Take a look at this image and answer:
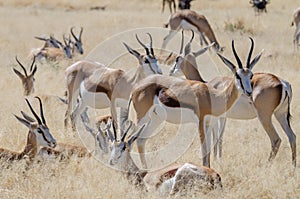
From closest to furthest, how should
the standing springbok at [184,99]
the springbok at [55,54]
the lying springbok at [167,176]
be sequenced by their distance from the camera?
the lying springbok at [167,176] → the standing springbok at [184,99] → the springbok at [55,54]

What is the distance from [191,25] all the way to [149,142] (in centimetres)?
905

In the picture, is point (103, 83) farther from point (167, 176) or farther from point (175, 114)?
point (167, 176)

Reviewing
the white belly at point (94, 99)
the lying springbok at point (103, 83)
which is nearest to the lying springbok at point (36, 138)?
the lying springbok at point (103, 83)

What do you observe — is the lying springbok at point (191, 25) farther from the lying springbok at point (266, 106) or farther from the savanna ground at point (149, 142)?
the lying springbok at point (266, 106)

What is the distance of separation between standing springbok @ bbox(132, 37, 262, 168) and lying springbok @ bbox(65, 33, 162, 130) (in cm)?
79

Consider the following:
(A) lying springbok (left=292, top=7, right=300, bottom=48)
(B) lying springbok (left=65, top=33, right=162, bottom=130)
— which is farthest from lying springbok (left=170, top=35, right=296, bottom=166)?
(A) lying springbok (left=292, top=7, right=300, bottom=48)

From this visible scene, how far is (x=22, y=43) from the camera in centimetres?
1600

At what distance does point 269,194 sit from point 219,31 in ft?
41.6

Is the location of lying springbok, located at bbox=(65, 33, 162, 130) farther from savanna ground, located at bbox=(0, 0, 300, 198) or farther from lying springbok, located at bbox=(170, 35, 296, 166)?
lying springbok, located at bbox=(170, 35, 296, 166)

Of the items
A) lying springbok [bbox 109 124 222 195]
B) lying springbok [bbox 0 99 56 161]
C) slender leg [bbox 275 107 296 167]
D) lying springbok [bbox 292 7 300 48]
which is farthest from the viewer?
lying springbok [bbox 292 7 300 48]

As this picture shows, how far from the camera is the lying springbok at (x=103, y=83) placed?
24.1ft

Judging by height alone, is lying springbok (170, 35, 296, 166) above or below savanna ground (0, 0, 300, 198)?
above

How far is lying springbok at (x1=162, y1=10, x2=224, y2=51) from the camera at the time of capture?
15.3 meters

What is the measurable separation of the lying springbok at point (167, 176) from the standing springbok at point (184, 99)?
0.93 m
